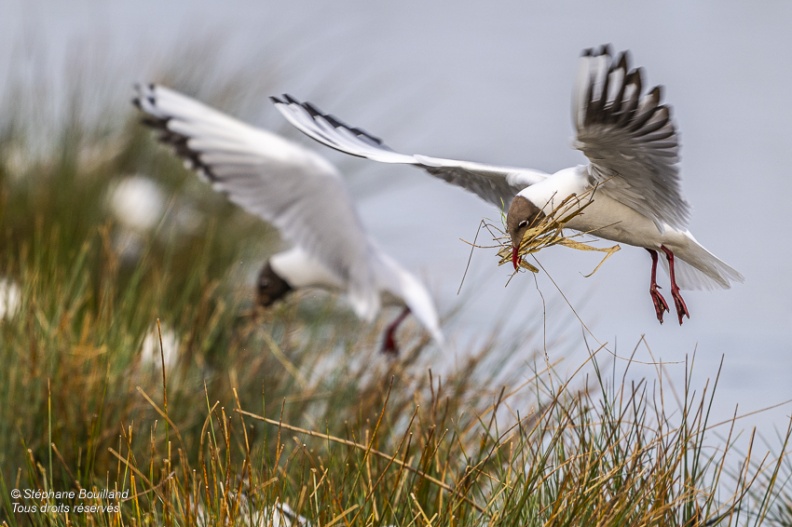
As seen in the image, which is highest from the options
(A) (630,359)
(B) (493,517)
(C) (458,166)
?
(C) (458,166)

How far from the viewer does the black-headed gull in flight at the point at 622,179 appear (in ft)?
5.11

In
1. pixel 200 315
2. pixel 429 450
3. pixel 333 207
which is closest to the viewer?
pixel 429 450

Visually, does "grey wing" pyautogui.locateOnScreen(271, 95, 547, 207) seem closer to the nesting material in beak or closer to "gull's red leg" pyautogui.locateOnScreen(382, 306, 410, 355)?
the nesting material in beak

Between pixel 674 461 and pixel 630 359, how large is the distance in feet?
0.73

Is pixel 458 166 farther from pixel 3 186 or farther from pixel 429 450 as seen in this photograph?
pixel 3 186

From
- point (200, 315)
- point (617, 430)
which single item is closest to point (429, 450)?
point (617, 430)

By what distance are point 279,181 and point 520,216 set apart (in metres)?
2.69

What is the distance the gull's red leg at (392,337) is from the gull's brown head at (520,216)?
104 inches

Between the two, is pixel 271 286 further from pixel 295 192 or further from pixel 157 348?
pixel 157 348

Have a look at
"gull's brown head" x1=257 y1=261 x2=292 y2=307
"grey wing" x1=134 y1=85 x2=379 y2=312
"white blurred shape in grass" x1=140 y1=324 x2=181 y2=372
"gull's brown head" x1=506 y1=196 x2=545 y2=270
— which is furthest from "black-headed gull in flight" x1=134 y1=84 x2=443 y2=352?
"gull's brown head" x1=506 y1=196 x2=545 y2=270

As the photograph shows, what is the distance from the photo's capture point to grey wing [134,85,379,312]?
163 inches

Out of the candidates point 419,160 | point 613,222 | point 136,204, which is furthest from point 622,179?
point 136,204

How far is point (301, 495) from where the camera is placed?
1.78 meters

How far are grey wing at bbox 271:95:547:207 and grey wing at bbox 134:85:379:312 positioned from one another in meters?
1.92
